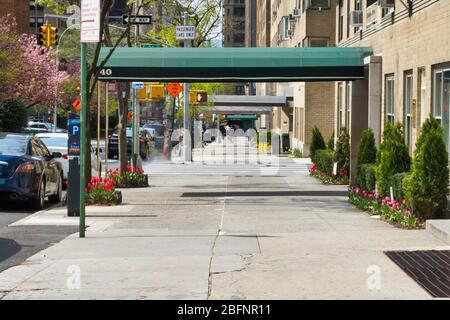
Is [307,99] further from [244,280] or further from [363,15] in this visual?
[244,280]

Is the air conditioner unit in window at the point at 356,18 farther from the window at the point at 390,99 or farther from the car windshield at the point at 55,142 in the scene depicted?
the car windshield at the point at 55,142

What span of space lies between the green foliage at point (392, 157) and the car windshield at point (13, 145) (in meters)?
7.28

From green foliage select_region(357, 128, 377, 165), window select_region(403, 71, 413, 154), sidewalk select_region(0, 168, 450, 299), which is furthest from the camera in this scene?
green foliage select_region(357, 128, 377, 165)

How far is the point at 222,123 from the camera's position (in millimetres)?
135625

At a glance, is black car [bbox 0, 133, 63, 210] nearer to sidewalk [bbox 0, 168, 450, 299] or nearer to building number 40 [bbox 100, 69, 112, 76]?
sidewalk [bbox 0, 168, 450, 299]

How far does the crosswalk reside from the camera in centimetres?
3619

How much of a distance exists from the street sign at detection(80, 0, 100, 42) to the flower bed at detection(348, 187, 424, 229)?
587cm

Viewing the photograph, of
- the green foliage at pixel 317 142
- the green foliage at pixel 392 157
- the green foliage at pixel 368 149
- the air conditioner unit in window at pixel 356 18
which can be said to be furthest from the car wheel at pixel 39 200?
the green foliage at pixel 317 142

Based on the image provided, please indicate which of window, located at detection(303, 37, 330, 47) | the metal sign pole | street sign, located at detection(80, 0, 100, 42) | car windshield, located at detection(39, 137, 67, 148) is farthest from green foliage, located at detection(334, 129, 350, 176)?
window, located at detection(303, 37, 330, 47)

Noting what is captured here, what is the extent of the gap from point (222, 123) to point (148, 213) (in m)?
117

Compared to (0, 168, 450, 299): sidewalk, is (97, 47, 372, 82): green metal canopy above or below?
above

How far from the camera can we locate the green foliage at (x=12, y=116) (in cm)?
4717

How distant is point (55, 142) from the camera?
2877 centimetres
